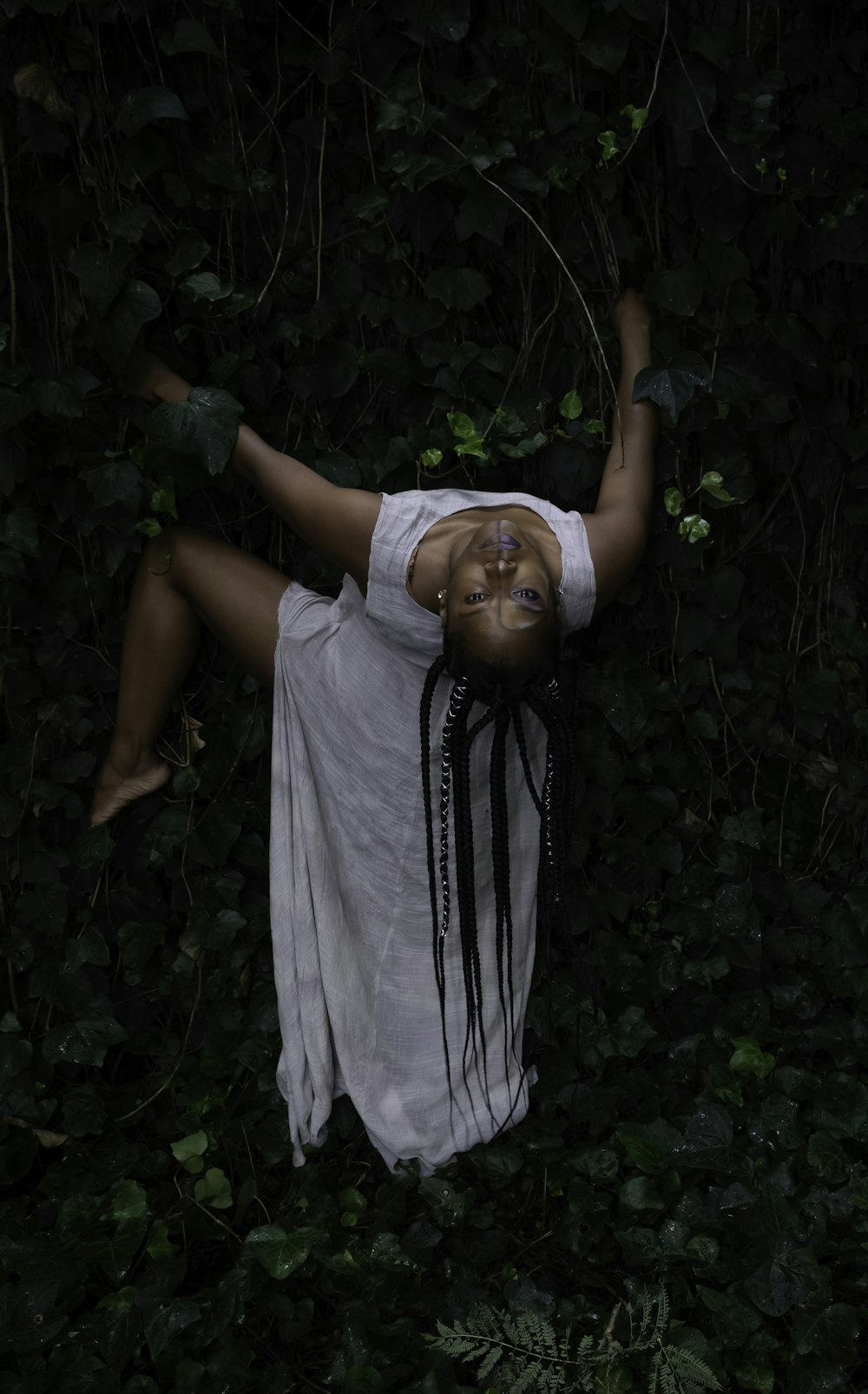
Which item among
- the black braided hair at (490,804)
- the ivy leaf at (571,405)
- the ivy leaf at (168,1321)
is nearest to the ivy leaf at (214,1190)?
the ivy leaf at (168,1321)

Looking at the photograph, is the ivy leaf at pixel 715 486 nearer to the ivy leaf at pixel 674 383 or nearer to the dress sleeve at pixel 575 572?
the ivy leaf at pixel 674 383

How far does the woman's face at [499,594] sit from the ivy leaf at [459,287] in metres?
0.54

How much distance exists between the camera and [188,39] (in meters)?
1.92

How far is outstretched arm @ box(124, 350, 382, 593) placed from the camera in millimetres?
1935

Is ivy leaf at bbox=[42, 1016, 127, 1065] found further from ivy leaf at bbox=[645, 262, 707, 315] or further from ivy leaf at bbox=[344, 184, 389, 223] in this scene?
ivy leaf at bbox=[645, 262, 707, 315]

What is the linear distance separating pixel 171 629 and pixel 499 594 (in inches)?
30.6

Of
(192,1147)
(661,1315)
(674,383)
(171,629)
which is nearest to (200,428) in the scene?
(171,629)

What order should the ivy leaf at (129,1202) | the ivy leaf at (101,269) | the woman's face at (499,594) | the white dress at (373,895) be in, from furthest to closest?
the ivy leaf at (129,1202)
the white dress at (373,895)
the ivy leaf at (101,269)
the woman's face at (499,594)

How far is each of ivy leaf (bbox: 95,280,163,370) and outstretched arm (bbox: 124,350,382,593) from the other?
0.06m

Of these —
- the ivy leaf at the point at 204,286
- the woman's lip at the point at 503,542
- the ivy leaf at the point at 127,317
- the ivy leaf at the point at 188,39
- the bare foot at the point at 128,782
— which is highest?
the ivy leaf at the point at 188,39

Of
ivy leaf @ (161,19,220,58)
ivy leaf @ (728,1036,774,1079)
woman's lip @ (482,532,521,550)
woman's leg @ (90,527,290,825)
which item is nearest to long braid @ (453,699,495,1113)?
woman's lip @ (482,532,521,550)

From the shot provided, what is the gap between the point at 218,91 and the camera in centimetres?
205

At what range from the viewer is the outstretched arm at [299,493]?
1.93m

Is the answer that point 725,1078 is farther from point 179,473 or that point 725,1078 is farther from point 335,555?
point 179,473
